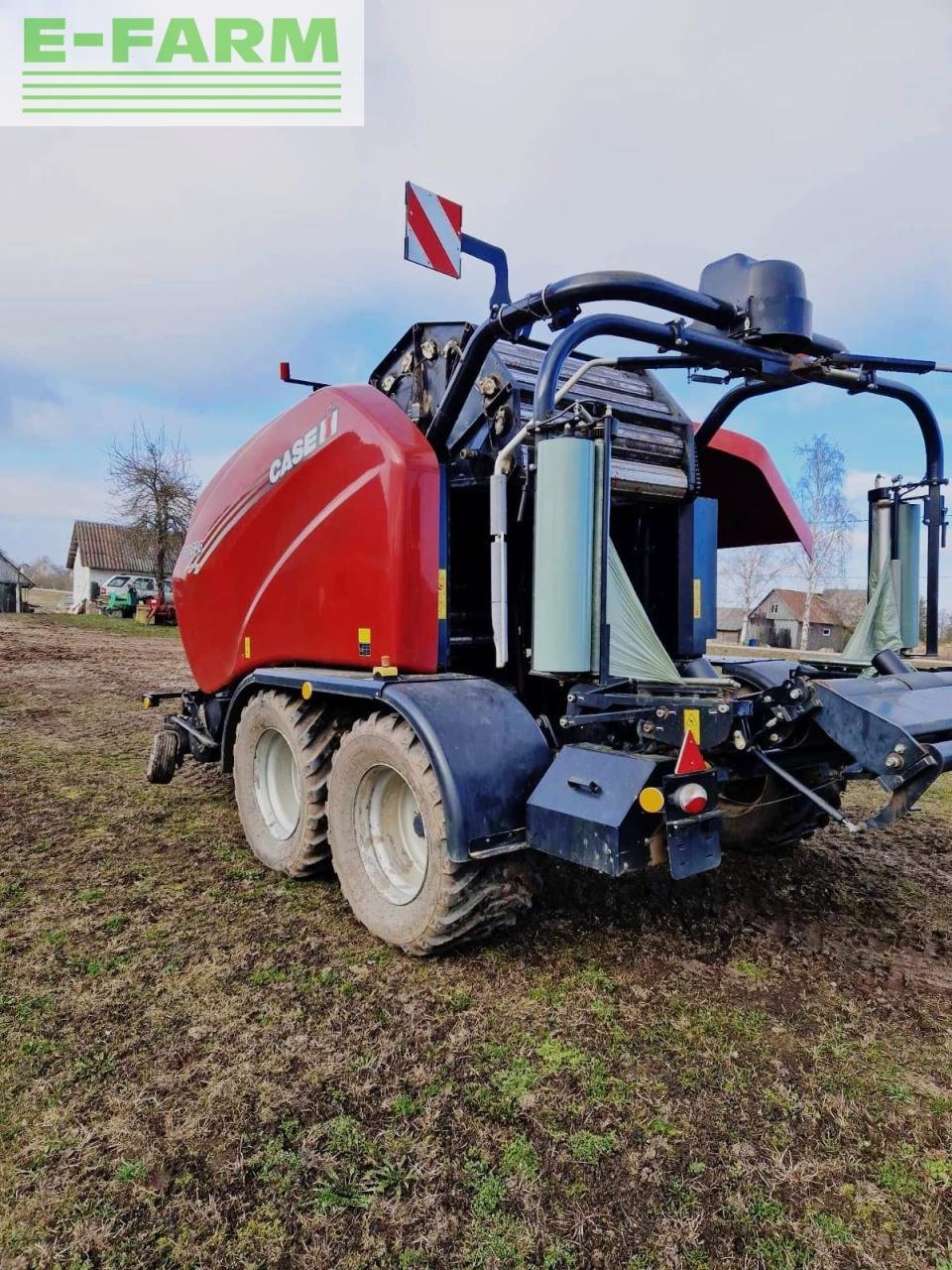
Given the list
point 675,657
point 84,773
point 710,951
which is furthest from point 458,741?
point 84,773

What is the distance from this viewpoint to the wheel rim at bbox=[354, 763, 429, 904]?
12.1ft

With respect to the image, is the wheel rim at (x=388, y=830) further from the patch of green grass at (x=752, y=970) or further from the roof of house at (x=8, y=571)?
the roof of house at (x=8, y=571)

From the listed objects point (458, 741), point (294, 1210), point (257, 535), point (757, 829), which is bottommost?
point (294, 1210)

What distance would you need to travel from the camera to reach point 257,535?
4906 mm

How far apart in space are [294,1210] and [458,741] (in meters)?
1.56

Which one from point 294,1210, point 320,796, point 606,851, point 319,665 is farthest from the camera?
point 319,665

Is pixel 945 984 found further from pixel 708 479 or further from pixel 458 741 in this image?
pixel 708 479

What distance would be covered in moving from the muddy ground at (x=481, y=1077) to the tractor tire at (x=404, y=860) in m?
0.15

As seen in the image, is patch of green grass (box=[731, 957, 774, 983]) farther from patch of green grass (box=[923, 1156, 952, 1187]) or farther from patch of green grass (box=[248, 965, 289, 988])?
patch of green grass (box=[248, 965, 289, 988])

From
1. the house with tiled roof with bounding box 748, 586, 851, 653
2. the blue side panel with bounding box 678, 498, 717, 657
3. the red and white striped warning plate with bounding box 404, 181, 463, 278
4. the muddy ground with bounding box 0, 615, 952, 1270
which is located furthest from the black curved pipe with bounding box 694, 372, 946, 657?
the house with tiled roof with bounding box 748, 586, 851, 653

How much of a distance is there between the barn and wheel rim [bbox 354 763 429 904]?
36433mm

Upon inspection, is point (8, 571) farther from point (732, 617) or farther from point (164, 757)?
point (732, 617)

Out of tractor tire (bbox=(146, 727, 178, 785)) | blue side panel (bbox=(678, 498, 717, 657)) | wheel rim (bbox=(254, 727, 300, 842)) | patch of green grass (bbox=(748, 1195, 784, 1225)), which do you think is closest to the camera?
patch of green grass (bbox=(748, 1195, 784, 1225))

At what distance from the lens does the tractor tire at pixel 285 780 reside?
13.4 feet
